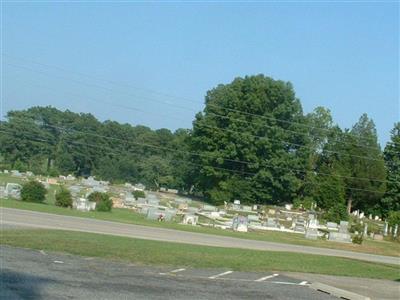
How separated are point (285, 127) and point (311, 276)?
69557 millimetres

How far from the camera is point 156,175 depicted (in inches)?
4309

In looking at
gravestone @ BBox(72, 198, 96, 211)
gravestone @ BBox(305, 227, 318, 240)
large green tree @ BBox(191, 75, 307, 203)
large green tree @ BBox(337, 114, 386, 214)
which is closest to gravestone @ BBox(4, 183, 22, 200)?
gravestone @ BBox(72, 198, 96, 211)

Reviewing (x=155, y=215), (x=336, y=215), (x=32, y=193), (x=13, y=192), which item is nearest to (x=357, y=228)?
(x=336, y=215)

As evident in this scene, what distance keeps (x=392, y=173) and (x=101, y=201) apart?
6084 centimetres

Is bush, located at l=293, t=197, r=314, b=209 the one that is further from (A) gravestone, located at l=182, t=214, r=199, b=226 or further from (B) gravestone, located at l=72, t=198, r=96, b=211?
(B) gravestone, located at l=72, t=198, r=96, b=211

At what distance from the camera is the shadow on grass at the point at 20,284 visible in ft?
33.4

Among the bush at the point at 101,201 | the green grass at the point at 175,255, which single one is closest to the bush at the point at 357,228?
the bush at the point at 101,201

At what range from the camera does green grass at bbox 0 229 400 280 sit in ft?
63.5

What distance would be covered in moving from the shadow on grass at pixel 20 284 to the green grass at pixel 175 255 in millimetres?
6078

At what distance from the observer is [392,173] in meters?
96.5

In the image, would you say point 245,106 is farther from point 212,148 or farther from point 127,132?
point 127,132

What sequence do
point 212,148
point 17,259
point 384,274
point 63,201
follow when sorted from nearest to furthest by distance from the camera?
point 17,259
point 384,274
point 63,201
point 212,148

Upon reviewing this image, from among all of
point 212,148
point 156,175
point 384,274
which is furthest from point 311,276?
point 156,175

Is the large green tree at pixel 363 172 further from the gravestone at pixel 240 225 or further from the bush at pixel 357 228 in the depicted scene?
the gravestone at pixel 240 225
